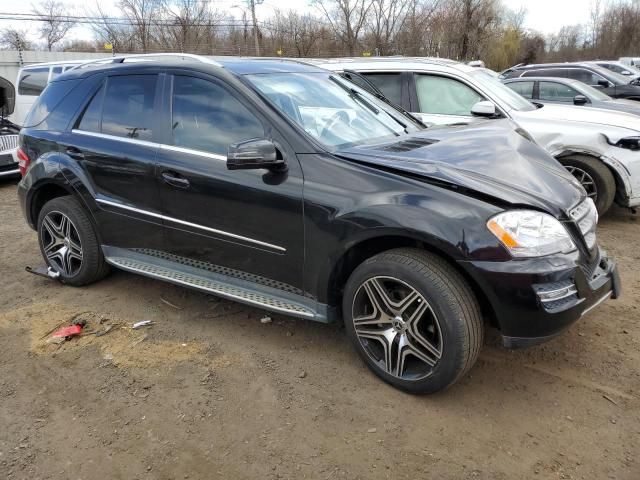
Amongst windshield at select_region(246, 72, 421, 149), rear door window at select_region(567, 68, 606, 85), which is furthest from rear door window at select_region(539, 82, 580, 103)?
windshield at select_region(246, 72, 421, 149)

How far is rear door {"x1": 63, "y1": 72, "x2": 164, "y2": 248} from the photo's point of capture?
3.69 m

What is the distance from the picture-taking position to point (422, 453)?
2.48m

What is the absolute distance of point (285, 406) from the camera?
Answer: 2.87 metres

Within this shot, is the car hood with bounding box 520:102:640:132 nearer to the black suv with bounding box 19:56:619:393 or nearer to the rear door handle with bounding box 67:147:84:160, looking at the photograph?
the black suv with bounding box 19:56:619:393

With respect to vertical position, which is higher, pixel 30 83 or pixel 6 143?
pixel 30 83

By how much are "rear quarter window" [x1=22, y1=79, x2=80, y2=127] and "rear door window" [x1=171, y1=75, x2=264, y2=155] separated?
1277mm

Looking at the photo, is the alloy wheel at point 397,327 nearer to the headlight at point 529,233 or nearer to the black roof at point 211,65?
the headlight at point 529,233

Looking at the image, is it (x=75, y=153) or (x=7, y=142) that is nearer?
(x=75, y=153)

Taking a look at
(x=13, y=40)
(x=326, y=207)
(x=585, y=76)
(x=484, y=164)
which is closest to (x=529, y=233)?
(x=484, y=164)

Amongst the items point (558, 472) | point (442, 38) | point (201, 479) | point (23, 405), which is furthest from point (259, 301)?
point (442, 38)

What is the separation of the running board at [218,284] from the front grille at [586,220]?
1459mm

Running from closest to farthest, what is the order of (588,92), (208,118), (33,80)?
1. (208,118)
2. (588,92)
3. (33,80)

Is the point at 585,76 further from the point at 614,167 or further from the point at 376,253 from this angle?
the point at 376,253

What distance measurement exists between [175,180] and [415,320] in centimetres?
179
